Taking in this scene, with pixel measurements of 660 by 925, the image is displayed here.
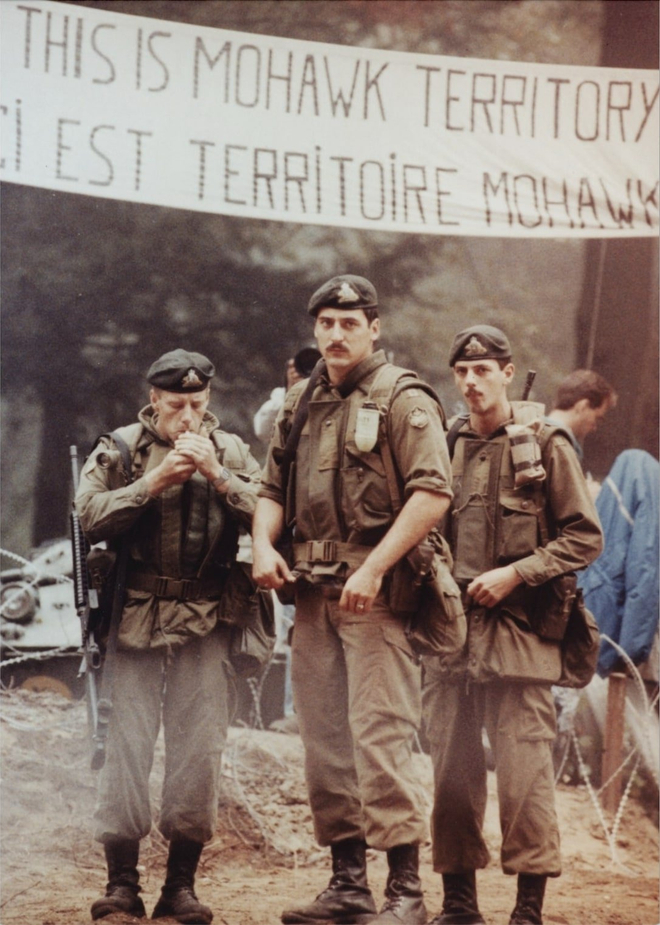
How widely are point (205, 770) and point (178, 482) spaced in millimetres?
1084

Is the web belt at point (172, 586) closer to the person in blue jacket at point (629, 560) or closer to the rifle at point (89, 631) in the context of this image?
the rifle at point (89, 631)

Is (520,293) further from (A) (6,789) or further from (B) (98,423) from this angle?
(A) (6,789)

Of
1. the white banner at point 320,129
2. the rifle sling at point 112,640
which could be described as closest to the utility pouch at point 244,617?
the rifle sling at point 112,640

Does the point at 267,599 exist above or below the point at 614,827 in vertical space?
above

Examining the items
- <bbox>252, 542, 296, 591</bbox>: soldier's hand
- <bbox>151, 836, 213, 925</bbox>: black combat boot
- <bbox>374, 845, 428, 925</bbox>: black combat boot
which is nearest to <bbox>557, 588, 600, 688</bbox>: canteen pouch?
<bbox>374, 845, 428, 925</bbox>: black combat boot

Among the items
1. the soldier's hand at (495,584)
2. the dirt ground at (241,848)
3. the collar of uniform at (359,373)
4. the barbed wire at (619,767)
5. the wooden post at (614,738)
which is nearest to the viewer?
the collar of uniform at (359,373)

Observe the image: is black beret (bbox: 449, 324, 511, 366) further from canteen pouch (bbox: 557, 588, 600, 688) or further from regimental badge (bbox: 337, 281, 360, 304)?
canteen pouch (bbox: 557, 588, 600, 688)

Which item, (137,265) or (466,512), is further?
(137,265)

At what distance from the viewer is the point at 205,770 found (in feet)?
15.1

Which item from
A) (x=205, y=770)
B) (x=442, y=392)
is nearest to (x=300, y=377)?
(x=442, y=392)

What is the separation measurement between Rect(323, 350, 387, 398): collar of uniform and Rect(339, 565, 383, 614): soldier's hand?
696 millimetres

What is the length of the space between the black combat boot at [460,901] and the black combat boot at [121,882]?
1129mm

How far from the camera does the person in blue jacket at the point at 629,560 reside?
20.2 ft

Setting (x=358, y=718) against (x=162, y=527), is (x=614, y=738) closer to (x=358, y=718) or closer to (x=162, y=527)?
(x=358, y=718)
